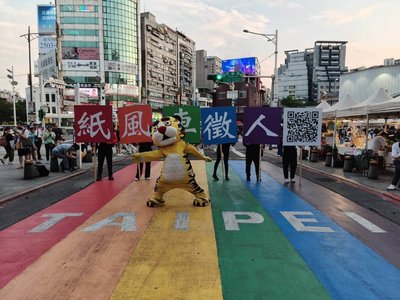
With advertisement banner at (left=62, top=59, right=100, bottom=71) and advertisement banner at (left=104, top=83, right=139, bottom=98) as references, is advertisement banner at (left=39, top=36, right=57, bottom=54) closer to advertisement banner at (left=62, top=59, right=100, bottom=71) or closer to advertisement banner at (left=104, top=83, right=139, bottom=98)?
advertisement banner at (left=62, top=59, right=100, bottom=71)

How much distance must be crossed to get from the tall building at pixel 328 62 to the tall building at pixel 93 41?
106m

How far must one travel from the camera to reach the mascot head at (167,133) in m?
6.85

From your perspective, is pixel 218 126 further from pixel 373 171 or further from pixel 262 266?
pixel 262 266

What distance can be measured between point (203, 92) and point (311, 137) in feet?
500

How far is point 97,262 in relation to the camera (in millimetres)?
4223

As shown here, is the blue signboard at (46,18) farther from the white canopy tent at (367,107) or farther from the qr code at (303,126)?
the qr code at (303,126)

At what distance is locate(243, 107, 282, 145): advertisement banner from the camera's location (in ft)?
A: 32.1

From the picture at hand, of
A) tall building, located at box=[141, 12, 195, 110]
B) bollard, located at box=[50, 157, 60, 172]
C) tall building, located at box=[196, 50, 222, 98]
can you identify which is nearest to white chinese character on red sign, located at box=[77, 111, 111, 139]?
bollard, located at box=[50, 157, 60, 172]

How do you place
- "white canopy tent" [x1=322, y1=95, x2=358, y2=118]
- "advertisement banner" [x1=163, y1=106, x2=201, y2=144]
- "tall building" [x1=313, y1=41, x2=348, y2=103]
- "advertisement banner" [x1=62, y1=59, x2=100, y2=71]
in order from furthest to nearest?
"tall building" [x1=313, y1=41, x2=348, y2=103]
"advertisement banner" [x1=62, y1=59, x2=100, y2=71]
"white canopy tent" [x1=322, y1=95, x2=358, y2=118]
"advertisement banner" [x1=163, y1=106, x2=201, y2=144]

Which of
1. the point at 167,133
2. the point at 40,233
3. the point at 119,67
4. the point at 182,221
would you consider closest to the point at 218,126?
the point at 167,133

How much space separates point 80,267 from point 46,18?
308ft

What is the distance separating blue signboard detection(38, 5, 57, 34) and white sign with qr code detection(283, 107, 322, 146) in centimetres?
8728

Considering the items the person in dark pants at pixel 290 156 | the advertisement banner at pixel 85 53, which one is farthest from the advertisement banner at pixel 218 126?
the advertisement banner at pixel 85 53

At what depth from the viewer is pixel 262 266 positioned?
4117 millimetres
